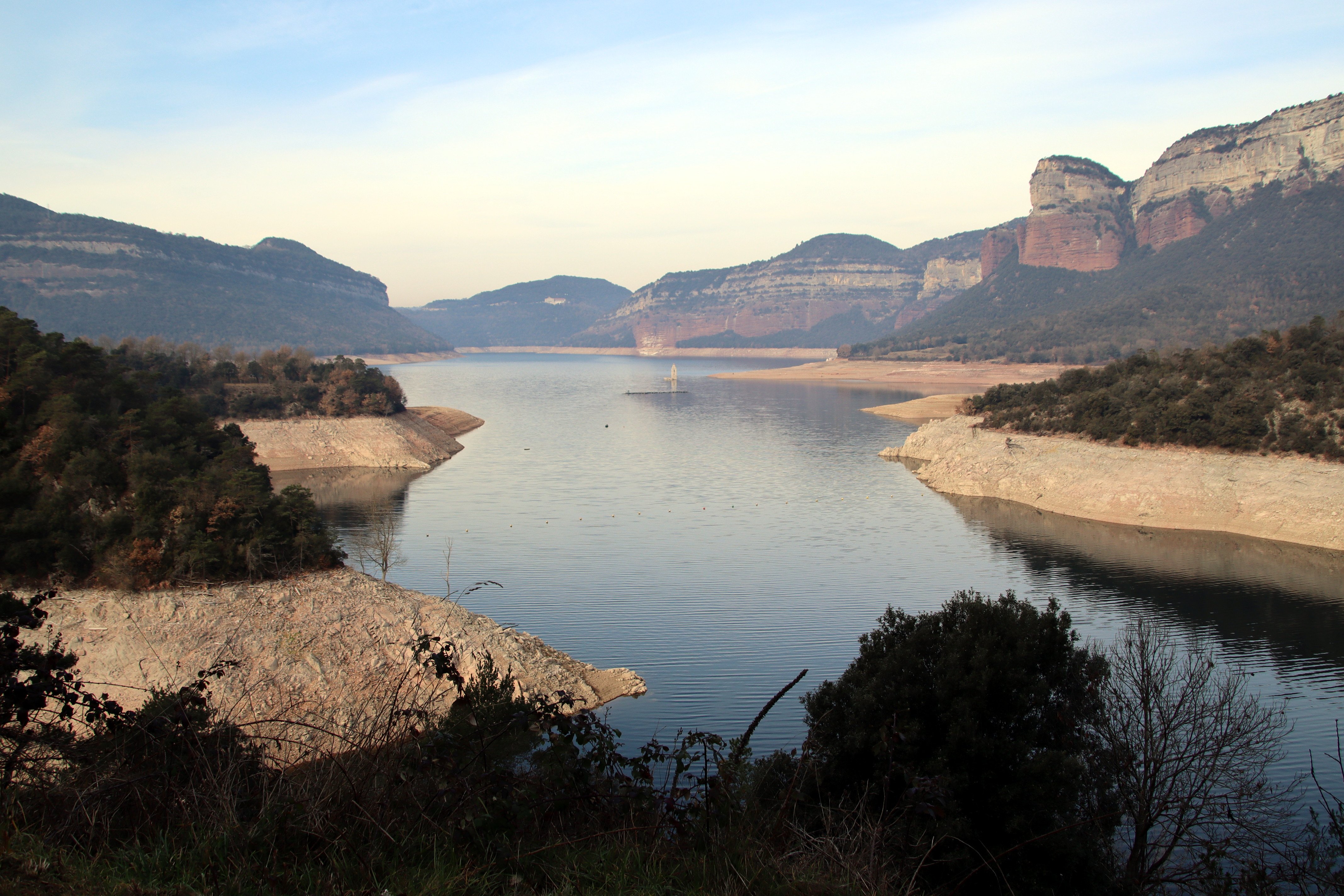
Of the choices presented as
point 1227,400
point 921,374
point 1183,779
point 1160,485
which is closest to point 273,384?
point 1160,485

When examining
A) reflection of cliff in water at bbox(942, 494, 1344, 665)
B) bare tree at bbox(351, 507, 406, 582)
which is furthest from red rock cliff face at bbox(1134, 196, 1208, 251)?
bare tree at bbox(351, 507, 406, 582)

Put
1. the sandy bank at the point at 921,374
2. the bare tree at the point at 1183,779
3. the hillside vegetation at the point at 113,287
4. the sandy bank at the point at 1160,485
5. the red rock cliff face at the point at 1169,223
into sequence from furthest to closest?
the hillside vegetation at the point at 113,287
the red rock cliff face at the point at 1169,223
the sandy bank at the point at 921,374
the sandy bank at the point at 1160,485
the bare tree at the point at 1183,779

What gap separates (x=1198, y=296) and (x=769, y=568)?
120887mm

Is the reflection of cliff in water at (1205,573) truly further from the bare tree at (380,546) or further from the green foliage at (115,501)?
the green foliage at (115,501)

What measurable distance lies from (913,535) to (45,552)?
30.1 m

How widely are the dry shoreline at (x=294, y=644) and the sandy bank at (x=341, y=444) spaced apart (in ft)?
118

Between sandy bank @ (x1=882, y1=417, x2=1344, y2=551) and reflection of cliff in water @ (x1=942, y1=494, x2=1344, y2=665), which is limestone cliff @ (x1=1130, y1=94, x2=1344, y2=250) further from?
reflection of cliff in water @ (x1=942, y1=494, x2=1344, y2=665)

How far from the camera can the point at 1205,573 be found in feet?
100

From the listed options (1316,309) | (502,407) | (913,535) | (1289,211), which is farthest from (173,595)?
(1289,211)

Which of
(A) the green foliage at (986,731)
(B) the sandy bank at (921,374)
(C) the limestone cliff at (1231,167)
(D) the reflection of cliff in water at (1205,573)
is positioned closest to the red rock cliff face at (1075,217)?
(C) the limestone cliff at (1231,167)

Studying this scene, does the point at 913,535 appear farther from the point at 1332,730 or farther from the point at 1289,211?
the point at 1289,211

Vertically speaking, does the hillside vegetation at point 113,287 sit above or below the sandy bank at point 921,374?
above

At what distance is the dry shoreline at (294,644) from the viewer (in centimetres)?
1723

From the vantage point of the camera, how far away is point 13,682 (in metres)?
4.87
